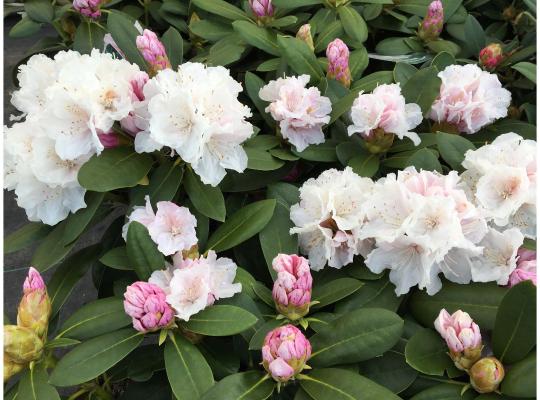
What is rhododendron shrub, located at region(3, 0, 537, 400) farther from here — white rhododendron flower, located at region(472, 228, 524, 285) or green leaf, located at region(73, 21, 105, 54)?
green leaf, located at region(73, 21, 105, 54)

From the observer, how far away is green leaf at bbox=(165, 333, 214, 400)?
36.6 inches

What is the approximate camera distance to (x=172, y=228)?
1.08 metres

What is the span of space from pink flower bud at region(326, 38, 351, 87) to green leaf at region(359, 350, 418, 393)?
0.65 metres

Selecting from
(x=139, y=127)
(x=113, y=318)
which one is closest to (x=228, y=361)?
(x=113, y=318)

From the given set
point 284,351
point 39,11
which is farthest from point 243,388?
point 39,11

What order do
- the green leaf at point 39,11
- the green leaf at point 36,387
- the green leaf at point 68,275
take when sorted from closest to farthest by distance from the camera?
the green leaf at point 36,387, the green leaf at point 68,275, the green leaf at point 39,11

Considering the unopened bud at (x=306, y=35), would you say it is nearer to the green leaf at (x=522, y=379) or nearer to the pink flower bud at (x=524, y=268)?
the pink flower bud at (x=524, y=268)

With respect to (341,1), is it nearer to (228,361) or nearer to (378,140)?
(378,140)

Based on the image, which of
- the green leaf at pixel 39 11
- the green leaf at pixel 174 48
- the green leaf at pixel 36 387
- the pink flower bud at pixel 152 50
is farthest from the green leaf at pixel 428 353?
the green leaf at pixel 39 11

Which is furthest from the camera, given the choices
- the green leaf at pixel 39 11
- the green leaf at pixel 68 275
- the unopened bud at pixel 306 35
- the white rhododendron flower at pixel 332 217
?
the green leaf at pixel 39 11

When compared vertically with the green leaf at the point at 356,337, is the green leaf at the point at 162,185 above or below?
above

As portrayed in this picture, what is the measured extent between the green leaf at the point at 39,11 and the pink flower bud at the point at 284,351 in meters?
1.22

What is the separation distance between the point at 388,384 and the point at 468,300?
20cm

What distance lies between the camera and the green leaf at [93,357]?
944mm
